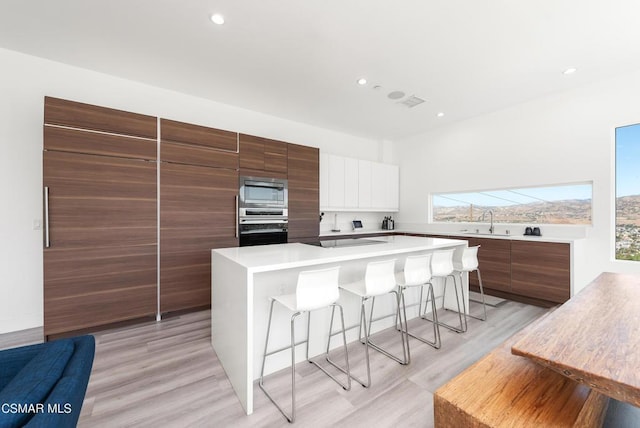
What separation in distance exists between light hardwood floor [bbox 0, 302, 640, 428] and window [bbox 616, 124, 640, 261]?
204 cm

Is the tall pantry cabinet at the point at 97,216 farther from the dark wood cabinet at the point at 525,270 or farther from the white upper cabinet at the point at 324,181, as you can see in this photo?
the dark wood cabinet at the point at 525,270

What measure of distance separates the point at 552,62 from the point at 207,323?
4793 mm

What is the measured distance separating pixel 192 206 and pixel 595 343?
11.4 feet

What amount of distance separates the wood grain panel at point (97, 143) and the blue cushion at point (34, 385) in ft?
7.38

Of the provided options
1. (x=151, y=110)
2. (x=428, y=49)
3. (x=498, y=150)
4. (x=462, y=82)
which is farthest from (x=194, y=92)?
(x=498, y=150)

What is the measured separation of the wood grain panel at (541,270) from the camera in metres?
3.38

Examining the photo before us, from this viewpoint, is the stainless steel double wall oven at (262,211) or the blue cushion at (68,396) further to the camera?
the stainless steel double wall oven at (262,211)

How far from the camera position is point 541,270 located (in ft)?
11.7

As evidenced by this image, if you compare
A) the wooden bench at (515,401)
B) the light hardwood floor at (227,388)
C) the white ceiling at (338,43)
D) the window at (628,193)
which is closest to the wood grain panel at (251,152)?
the white ceiling at (338,43)

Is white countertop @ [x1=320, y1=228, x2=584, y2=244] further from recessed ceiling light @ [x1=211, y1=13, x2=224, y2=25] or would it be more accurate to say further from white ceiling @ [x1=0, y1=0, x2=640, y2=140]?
recessed ceiling light @ [x1=211, y1=13, x2=224, y2=25]

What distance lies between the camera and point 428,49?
9.05 ft

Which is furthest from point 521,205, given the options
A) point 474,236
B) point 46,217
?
point 46,217

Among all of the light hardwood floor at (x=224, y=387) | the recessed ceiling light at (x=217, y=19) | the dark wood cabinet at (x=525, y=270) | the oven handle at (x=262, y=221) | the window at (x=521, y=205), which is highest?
the recessed ceiling light at (x=217, y=19)

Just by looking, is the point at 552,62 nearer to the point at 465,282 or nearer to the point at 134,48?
the point at 465,282
